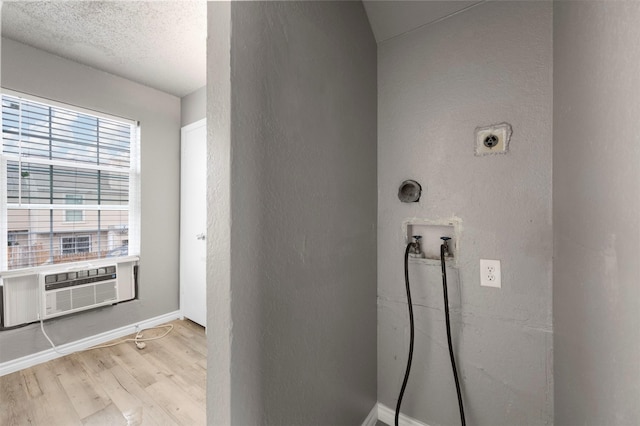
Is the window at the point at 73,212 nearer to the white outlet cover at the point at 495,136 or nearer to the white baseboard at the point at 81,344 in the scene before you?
the white baseboard at the point at 81,344

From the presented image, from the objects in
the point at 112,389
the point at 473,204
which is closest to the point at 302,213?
the point at 473,204

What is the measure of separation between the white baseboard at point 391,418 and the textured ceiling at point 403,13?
84.2 inches

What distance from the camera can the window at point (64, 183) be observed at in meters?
2.10

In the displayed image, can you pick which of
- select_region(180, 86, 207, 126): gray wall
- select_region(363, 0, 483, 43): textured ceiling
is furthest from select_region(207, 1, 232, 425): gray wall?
select_region(180, 86, 207, 126): gray wall

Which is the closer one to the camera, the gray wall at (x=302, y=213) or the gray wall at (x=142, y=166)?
the gray wall at (x=302, y=213)

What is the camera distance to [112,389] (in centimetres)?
185

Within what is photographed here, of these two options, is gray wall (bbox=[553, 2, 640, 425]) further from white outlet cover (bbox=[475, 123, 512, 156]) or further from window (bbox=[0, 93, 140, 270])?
window (bbox=[0, 93, 140, 270])

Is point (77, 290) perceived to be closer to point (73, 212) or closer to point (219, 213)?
point (73, 212)

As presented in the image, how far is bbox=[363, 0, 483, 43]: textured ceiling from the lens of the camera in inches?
51.8

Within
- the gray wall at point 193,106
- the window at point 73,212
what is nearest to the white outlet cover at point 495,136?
the gray wall at point 193,106

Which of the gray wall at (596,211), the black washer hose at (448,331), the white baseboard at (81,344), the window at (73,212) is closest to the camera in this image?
the gray wall at (596,211)

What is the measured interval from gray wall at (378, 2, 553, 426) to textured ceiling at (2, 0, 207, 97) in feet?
5.04

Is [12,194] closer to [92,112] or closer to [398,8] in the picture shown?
[92,112]

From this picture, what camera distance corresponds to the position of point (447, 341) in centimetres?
132
